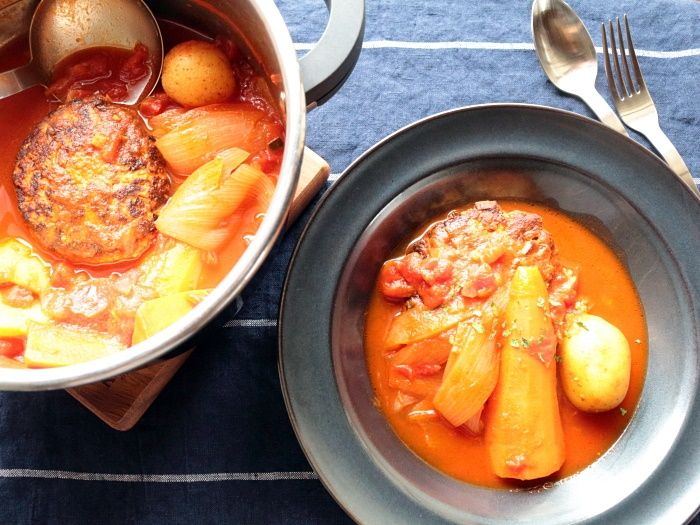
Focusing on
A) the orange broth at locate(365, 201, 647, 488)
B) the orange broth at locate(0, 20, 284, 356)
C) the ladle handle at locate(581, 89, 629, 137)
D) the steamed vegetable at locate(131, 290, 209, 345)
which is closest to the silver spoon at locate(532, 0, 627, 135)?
the ladle handle at locate(581, 89, 629, 137)

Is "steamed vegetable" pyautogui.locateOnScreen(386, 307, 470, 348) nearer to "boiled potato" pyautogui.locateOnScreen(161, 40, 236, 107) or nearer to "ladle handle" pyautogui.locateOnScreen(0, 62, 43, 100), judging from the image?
"boiled potato" pyautogui.locateOnScreen(161, 40, 236, 107)

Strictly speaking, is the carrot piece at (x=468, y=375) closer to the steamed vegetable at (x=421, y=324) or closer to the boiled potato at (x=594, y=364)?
the steamed vegetable at (x=421, y=324)

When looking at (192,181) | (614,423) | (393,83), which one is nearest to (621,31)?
(393,83)

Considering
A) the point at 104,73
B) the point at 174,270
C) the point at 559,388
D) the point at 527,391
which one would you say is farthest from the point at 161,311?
the point at 559,388

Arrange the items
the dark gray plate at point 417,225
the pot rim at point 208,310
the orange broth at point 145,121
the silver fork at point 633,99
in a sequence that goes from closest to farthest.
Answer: the pot rim at point 208,310, the orange broth at point 145,121, the dark gray plate at point 417,225, the silver fork at point 633,99

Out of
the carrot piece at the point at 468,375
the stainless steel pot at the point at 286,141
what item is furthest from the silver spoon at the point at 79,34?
the carrot piece at the point at 468,375

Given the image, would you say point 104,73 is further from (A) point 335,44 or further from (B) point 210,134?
(A) point 335,44

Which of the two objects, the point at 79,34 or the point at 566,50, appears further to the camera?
the point at 566,50

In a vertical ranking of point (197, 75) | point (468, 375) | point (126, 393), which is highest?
point (197, 75)

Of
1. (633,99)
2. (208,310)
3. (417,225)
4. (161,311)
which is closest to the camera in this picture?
(208,310)
